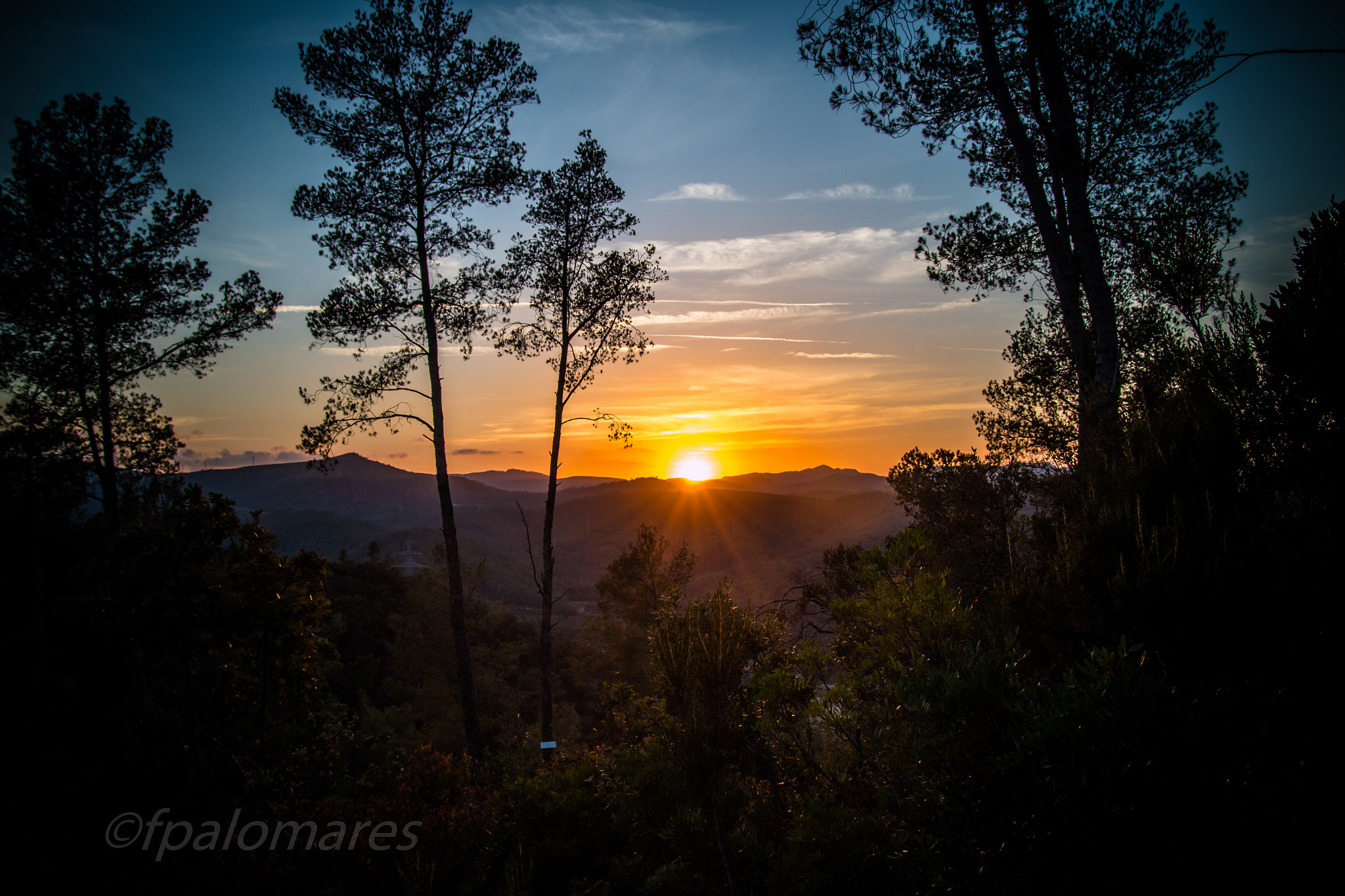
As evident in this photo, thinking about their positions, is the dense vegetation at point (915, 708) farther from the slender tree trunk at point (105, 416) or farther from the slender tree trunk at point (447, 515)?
the slender tree trunk at point (105, 416)

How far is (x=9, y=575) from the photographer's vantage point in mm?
13695

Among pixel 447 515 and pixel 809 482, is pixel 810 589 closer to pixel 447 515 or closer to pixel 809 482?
A: pixel 447 515

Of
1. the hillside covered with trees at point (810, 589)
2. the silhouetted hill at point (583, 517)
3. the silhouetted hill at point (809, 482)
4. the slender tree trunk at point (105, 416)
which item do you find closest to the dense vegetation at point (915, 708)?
the hillside covered with trees at point (810, 589)

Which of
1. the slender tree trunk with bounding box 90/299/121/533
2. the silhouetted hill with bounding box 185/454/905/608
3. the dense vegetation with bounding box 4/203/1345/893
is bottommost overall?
the silhouetted hill with bounding box 185/454/905/608

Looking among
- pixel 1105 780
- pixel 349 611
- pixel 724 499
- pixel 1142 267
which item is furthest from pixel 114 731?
pixel 724 499

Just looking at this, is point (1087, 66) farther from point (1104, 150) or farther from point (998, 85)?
point (998, 85)

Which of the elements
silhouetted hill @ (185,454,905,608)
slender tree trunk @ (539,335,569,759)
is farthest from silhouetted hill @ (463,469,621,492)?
slender tree trunk @ (539,335,569,759)

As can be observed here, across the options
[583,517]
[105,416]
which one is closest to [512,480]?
[583,517]

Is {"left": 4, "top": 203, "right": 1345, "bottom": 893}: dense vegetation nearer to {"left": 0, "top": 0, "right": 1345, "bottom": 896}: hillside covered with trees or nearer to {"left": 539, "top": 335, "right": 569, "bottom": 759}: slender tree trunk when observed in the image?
{"left": 0, "top": 0, "right": 1345, "bottom": 896}: hillside covered with trees

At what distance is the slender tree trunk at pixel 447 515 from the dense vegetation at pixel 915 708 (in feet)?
6.22
